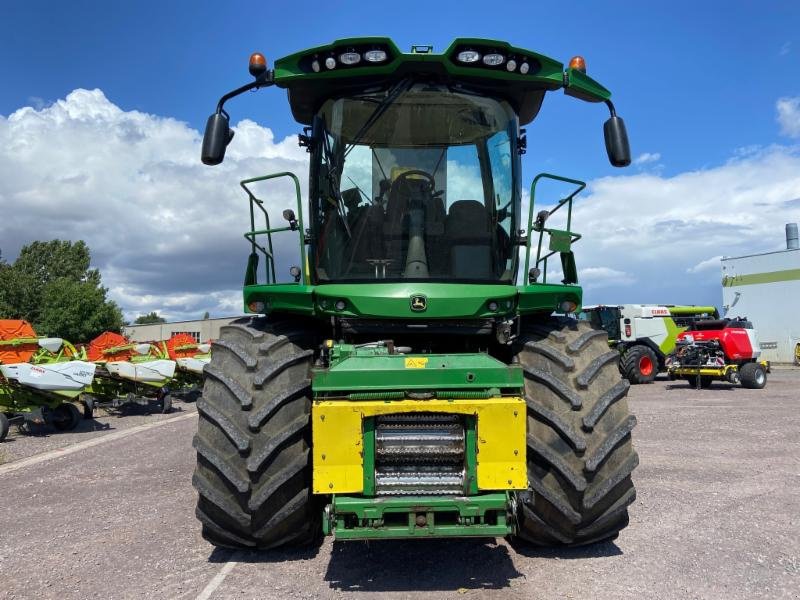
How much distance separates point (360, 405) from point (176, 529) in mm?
2389

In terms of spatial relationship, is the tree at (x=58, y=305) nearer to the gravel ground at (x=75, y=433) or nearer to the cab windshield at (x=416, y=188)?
Answer: the gravel ground at (x=75, y=433)

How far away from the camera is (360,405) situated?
3184mm

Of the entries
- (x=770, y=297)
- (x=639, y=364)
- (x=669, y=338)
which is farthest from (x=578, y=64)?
(x=770, y=297)

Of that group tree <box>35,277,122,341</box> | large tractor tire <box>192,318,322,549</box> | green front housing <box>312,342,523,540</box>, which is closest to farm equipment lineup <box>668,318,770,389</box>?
green front housing <box>312,342,523,540</box>

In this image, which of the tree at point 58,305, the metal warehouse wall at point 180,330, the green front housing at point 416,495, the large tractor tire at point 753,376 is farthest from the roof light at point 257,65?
the metal warehouse wall at point 180,330

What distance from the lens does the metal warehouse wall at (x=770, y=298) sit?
29.6 meters

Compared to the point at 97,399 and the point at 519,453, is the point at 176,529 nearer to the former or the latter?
the point at 519,453

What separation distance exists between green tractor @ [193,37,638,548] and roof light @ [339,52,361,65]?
1cm

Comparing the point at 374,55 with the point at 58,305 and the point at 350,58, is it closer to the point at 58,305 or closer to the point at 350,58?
the point at 350,58

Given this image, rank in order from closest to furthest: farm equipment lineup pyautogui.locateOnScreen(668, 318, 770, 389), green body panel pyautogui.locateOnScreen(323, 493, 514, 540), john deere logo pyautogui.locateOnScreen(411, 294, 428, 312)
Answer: green body panel pyautogui.locateOnScreen(323, 493, 514, 540), john deere logo pyautogui.locateOnScreen(411, 294, 428, 312), farm equipment lineup pyautogui.locateOnScreen(668, 318, 770, 389)

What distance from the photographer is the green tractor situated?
319 centimetres

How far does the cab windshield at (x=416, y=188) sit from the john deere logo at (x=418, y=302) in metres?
0.47

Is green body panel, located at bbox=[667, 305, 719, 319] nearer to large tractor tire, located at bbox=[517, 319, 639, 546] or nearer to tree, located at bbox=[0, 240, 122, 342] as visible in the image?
large tractor tire, located at bbox=[517, 319, 639, 546]

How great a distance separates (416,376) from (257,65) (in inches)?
86.1
